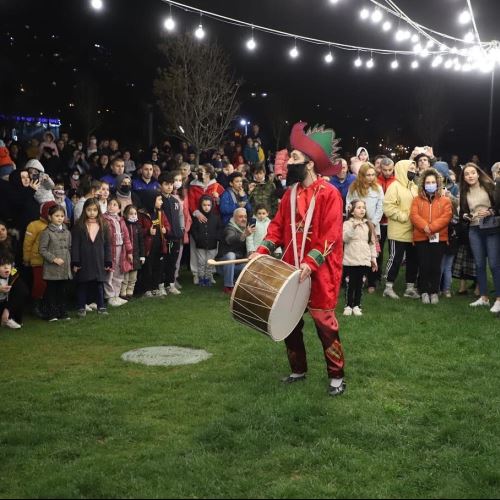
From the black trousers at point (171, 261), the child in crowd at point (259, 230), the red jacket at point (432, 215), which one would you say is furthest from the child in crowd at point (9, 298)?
the red jacket at point (432, 215)

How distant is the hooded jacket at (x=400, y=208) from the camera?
10.5 meters

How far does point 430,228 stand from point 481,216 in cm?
83

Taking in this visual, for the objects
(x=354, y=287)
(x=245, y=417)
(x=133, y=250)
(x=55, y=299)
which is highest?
(x=133, y=250)

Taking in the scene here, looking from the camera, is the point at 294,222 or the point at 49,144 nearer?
the point at 294,222

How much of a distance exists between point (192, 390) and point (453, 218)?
6.06 meters

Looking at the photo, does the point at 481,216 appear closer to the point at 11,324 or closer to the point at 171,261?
the point at 171,261

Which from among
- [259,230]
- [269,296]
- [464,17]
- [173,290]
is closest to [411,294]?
[259,230]

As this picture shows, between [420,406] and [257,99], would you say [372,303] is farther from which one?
[257,99]

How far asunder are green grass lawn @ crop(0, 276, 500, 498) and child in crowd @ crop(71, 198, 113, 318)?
0.91 meters

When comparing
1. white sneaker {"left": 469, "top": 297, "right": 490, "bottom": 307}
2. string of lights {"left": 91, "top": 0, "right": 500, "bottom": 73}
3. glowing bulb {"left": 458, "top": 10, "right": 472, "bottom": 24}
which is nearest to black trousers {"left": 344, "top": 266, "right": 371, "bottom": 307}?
white sneaker {"left": 469, "top": 297, "right": 490, "bottom": 307}

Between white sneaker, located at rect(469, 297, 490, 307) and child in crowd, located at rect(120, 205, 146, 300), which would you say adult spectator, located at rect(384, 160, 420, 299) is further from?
child in crowd, located at rect(120, 205, 146, 300)

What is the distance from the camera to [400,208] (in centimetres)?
1060

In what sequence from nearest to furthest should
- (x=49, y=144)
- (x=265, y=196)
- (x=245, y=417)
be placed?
1. (x=245, y=417)
2. (x=265, y=196)
3. (x=49, y=144)

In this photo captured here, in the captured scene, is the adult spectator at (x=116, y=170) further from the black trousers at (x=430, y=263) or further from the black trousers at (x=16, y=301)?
the black trousers at (x=430, y=263)
